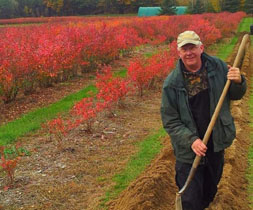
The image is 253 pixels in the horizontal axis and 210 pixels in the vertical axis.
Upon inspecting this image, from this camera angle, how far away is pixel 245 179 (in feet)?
18.3

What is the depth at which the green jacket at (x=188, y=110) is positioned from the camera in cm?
325

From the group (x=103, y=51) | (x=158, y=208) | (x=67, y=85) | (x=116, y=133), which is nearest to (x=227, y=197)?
(x=158, y=208)

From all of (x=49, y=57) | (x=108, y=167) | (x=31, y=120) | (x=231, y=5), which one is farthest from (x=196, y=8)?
(x=108, y=167)

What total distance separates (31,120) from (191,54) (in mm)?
6069

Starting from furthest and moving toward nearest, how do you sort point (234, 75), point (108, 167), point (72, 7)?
1. point (72, 7)
2. point (108, 167)
3. point (234, 75)

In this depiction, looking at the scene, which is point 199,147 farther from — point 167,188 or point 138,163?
point 138,163

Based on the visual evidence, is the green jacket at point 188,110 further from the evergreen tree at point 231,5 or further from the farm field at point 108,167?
the evergreen tree at point 231,5

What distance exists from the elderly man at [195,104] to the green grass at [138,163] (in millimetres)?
1916

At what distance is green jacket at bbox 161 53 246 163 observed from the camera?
325 centimetres

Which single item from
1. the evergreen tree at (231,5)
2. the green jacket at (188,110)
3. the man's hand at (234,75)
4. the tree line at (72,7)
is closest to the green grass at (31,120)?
the green jacket at (188,110)

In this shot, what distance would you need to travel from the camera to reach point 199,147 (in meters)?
3.16

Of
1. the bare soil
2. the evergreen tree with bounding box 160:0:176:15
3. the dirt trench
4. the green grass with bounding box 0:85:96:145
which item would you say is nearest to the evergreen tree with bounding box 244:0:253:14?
the evergreen tree with bounding box 160:0:176:15

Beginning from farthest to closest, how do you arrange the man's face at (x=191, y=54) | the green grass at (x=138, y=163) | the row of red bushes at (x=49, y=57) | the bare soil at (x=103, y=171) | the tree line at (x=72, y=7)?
the tree line at (x=72, y=7), the row of red bushes at (x=49, y=57), the green grass at (x=138, y=163), the bare soil at (x=103, y=171), the man's face at (x=191, y=54)

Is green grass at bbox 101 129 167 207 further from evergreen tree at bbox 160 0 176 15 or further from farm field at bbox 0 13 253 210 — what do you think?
evergreen tree at bbox 160 0 176 15
